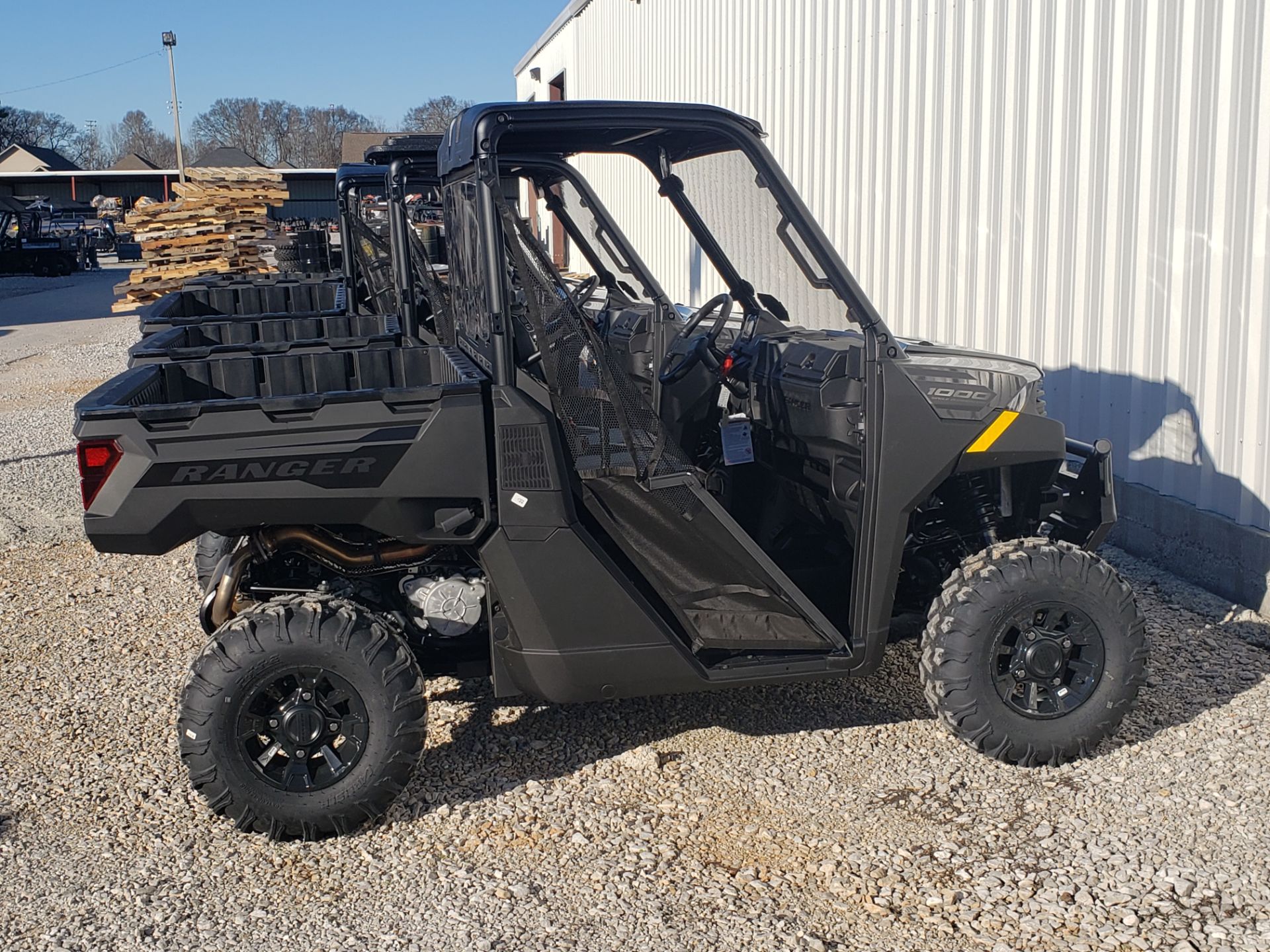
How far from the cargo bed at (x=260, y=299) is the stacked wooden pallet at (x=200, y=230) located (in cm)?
1360

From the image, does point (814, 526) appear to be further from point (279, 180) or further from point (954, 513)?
point (279, 180)

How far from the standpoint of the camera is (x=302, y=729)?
3.60 meters

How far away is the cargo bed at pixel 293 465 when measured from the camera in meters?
3.41

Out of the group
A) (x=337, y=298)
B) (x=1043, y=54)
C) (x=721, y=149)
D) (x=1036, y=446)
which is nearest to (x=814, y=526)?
(x=1036, y=446)

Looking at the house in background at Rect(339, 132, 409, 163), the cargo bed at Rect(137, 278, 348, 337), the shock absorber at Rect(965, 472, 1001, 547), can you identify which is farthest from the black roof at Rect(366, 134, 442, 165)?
the house in background at Rect(339, 132, 409, 163)

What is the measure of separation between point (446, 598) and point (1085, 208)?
14.4 feet

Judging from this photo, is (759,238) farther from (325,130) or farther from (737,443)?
(325,130)

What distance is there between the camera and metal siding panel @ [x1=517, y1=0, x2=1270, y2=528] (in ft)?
18.1

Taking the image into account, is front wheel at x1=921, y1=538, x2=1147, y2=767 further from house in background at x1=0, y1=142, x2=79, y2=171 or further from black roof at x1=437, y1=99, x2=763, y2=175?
house in background at x1=0, y1=142, x2=79, y2=171

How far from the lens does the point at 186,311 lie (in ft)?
27.8

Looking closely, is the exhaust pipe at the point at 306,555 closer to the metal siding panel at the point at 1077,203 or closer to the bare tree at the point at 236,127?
the metal siding panel at the point at 1077,203

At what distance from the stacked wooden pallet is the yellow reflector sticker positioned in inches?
800

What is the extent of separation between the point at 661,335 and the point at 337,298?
4.87m

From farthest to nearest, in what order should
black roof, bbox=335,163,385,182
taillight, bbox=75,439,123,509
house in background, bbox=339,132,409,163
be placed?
1. house in background, bbox=339,132,409,163
2. black roof, bbox=335,163,385,182
3. taillight, bbox=75,439,123,509
